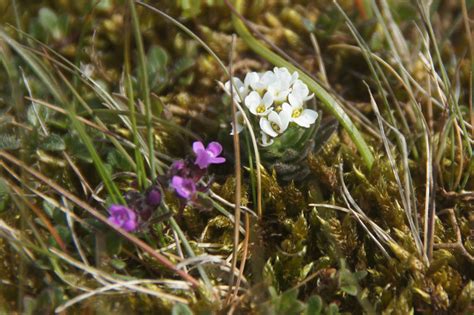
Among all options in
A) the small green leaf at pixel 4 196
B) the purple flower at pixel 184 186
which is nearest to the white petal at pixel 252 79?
the purple flower at pixel 184 186

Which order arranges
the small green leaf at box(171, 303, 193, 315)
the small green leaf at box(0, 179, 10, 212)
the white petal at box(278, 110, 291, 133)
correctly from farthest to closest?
the white petal at box(278, 110, 291, 133)
the small green leaf at box(0, 179, 10, 212)
the small green leaf at box(171, 303, 193, 315)

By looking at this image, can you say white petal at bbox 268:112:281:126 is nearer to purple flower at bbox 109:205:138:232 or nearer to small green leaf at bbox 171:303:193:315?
purple flower at bbox 109:205:138:232

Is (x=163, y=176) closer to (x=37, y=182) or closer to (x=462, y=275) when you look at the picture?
(x=37, y=182)

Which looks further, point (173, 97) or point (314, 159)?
point (173, 97)

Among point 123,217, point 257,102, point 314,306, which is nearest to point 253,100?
point 257,102

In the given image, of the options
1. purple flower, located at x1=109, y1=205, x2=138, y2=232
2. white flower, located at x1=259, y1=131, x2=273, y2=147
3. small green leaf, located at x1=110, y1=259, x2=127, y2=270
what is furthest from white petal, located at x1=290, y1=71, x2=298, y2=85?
small green leaf, located at x1=110, y1=259, x2=127, y2=270

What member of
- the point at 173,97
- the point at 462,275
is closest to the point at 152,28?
the point at 173,97
